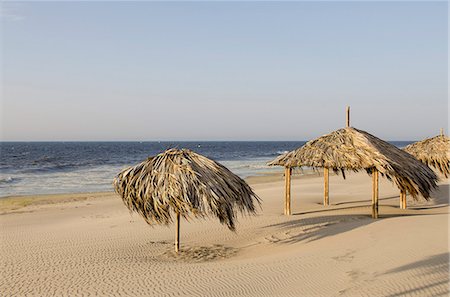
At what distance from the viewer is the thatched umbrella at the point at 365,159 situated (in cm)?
1419

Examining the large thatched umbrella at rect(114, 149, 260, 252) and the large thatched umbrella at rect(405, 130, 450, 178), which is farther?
the large thatched umbrella at rect(405, 130, 450, 178)

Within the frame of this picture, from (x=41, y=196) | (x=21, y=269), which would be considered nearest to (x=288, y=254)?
(x=21, y=269)

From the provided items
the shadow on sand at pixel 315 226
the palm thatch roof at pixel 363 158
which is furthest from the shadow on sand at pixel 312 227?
the palm thatch roof at pixel 363 158

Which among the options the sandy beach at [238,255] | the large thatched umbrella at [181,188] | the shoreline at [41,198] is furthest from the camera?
the shoreline at [41,198]

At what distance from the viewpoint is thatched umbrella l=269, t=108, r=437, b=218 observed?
14191 millimetres

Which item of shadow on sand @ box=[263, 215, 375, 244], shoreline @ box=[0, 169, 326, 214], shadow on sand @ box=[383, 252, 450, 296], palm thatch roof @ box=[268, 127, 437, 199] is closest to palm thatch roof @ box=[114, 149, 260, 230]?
shadow on sand @ box=[263, 215, 375, 244]

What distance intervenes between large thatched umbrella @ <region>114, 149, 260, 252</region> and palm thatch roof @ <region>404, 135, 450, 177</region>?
13.4 metres

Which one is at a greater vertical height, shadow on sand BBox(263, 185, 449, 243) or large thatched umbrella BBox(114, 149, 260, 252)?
large thatched umbrella BBox(114, 149, 260, 252)

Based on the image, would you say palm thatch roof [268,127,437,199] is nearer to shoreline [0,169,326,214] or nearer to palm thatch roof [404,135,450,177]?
palm thatch roof [404,135,450,177]

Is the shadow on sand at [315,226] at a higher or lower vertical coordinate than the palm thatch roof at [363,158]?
lower

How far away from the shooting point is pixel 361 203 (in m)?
20.3

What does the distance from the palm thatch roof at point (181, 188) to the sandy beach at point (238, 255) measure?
50.5 inches

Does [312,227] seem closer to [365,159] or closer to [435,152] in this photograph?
[365,159]

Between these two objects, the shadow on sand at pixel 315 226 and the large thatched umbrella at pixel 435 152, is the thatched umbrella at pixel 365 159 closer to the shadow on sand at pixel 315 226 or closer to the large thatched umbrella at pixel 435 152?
the shadow on sand at pixel 315 226
